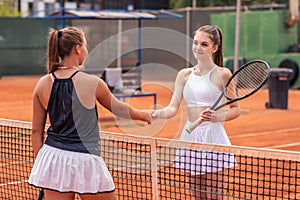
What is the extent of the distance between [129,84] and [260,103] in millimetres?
4764

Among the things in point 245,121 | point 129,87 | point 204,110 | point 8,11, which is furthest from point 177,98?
point 8,11

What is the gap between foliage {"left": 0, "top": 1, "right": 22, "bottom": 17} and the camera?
33.7m

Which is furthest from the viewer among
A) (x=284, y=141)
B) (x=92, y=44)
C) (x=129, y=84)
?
(x=92, y=44)

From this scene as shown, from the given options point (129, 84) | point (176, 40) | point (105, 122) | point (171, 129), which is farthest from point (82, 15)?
point (176, 40)

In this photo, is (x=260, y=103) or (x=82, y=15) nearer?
(x=82, y=15)

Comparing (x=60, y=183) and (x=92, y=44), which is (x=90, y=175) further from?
(x=92, y=44)

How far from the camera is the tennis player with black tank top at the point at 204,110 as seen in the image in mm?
4312

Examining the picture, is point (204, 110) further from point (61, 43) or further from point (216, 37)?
point (61, 43)

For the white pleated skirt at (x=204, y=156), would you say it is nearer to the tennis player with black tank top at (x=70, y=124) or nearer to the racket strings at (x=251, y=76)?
the racket strings at (x=251, y=76)

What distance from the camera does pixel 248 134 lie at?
1162 cm

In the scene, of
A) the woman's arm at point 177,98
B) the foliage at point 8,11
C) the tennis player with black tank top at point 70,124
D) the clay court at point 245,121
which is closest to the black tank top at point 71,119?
the tennis player with black tank top at point 70,124

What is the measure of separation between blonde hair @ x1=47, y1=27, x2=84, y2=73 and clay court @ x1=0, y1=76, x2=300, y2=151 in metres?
1.38

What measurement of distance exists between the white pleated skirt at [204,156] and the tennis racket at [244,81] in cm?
14

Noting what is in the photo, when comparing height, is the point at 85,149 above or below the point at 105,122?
above
